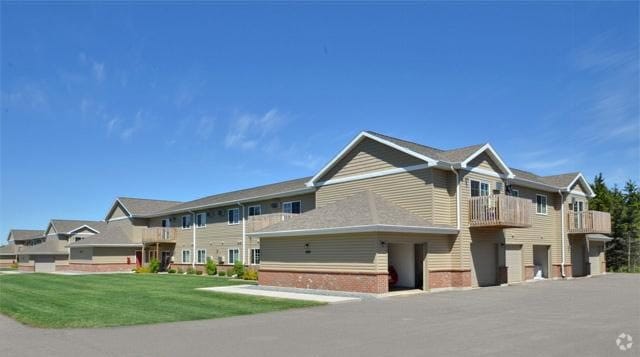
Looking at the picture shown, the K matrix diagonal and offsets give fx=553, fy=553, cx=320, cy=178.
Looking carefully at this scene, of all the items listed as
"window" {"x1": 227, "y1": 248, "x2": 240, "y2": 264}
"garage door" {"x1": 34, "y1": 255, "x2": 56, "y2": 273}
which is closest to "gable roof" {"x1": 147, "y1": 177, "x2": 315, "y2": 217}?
"window" {"x1": 227, "y1": 248, "x2": 240, "y2": 264}

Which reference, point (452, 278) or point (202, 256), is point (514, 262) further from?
point (202, 256)

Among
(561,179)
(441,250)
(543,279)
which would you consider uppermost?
(561,179)

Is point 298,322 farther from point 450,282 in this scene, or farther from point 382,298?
point 450,282

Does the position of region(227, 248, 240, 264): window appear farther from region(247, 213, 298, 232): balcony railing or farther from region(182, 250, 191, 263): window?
region(182, 250, 191, 263): window

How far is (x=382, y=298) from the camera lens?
19.5 m

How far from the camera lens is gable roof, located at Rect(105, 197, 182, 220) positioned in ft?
167

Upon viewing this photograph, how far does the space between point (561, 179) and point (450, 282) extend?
14736mm

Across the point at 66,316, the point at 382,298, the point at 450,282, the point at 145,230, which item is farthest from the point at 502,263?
the point at 145,230

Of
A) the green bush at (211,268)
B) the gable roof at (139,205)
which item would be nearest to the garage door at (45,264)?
the gable roof at (139,205)

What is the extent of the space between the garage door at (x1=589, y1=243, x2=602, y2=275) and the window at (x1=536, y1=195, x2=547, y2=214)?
738 cm

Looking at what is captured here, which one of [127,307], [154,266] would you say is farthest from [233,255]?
[127,307]

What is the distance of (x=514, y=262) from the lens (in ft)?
93.7

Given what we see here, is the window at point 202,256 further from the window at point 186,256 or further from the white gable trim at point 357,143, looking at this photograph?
the white gable trim at point 357,143

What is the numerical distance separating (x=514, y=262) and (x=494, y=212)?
6.10 metres
